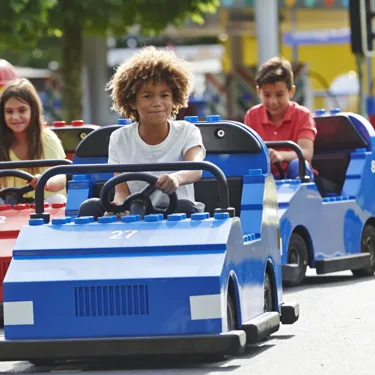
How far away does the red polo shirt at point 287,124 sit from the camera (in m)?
12.5

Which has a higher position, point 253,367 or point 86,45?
point 86,45

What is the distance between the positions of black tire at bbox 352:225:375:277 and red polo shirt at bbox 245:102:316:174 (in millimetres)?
894

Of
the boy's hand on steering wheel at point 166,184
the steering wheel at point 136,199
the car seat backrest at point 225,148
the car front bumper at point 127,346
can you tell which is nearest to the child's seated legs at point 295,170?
the car seat backrest at point 225,148

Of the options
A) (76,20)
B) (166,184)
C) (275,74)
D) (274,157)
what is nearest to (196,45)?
(76,20)

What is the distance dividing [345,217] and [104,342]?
17.9 ft

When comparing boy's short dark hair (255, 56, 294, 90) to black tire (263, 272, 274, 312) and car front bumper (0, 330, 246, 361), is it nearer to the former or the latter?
black tire (263, 272, 274, 312)

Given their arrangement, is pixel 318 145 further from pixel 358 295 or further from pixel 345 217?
pixel 358 295

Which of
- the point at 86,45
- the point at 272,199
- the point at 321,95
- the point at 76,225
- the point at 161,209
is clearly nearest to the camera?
the point at 76,225

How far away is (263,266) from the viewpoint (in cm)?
816

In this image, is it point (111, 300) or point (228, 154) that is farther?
point (228, 154)

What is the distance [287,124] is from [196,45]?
4149cm

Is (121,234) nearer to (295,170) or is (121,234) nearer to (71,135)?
(295,170)

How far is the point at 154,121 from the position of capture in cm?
818

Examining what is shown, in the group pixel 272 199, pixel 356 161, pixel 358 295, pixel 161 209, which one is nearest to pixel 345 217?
pixel 356 161
